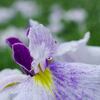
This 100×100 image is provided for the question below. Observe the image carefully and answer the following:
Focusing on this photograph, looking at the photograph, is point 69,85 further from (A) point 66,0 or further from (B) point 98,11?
(A) point 66,0

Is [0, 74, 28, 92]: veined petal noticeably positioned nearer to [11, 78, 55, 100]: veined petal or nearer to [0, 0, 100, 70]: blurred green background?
[11, 78, 55, 100]: veined petal

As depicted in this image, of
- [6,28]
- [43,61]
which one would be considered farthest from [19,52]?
[6,28]

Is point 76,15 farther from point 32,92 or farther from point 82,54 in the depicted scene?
point 32,92

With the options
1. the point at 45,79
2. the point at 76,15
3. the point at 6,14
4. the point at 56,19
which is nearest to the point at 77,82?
the point at 45,79

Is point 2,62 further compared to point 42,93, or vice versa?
point 2,62

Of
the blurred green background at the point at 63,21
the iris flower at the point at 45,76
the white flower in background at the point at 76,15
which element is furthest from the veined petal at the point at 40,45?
the white flower in background at the point at 76,15

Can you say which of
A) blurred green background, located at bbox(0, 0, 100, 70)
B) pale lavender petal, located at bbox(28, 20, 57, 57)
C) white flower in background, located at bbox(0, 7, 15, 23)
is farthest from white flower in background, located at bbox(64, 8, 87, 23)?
Answer: pale lavender petal, located at bbox(28, 20, 57, 57)
